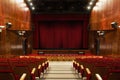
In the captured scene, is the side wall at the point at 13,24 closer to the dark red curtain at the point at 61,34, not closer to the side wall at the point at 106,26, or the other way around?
the side wall at the point at 106,26

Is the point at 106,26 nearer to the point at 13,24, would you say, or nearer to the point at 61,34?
the point at 13,24

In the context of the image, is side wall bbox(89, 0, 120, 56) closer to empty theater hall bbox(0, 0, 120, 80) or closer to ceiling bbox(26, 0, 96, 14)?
empty theater hall bbox(0, 0, 120, 80)

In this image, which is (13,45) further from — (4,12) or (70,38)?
(70,38)

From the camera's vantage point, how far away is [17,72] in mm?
6656

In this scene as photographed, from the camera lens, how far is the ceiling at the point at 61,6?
28500 millimetres

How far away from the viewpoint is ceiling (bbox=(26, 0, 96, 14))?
28.5 m

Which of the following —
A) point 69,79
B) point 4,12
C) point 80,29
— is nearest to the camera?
point 69,79

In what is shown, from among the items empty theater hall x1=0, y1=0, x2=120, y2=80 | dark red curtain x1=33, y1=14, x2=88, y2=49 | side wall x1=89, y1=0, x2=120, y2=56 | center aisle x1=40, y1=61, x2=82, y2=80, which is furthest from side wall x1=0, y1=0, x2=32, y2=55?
dark red curtain x1=33, y1=14, x2=88, y2=49

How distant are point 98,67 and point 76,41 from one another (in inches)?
1175

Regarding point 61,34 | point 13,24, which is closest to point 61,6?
point 61,34

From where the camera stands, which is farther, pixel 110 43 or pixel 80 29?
pixel 80 29

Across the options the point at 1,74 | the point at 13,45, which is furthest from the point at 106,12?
the point at 1,74

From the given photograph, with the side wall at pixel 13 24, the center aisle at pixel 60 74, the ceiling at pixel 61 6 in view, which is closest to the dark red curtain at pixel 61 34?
the ceiling at pixel 61 6

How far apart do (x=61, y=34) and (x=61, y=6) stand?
6.89m
